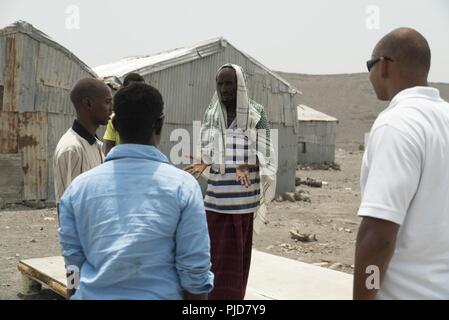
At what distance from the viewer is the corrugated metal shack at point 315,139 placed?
2422 cm

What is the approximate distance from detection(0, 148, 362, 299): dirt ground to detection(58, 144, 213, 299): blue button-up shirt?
361cm

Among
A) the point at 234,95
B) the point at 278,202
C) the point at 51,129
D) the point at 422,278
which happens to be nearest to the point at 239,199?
the point at 234,95

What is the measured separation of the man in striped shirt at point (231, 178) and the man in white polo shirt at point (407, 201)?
1.77 m

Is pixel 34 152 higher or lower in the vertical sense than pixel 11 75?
lower

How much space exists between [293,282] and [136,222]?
9.20 feet

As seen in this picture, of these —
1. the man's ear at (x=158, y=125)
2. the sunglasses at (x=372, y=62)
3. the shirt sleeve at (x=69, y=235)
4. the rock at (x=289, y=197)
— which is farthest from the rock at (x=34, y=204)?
the sunglasses at (x=372, y=62)

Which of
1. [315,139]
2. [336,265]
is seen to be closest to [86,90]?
[336,265]

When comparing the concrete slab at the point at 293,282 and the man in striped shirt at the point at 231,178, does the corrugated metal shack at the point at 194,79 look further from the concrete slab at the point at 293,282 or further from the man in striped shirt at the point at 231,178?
the man in striped shirt at the point at 231,178

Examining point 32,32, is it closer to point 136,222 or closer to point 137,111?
point 137,111

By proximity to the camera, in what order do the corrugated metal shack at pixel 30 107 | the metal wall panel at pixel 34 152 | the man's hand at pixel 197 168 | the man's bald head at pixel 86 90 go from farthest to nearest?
the metal wall panel at pixel 34 152 → the corrugated metal shack at pixel 30 107 → the man's hand at pixel 197 168 → the man's bald head at pixel 86 90

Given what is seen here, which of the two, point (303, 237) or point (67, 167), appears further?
point (303, 237)

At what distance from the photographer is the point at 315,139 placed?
80.2 ft

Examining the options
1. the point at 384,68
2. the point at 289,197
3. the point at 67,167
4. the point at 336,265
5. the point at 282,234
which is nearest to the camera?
the point at 384,68

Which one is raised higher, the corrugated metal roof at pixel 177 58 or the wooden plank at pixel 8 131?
the corrugated metal roof at pixel 177 58
